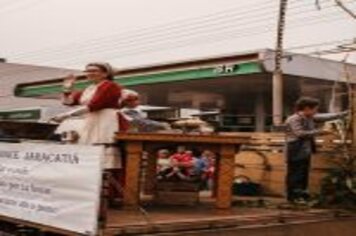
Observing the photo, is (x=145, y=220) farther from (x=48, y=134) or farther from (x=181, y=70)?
(x=181, y=70)

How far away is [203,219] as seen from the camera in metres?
6.62

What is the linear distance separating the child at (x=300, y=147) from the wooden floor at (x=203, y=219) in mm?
758

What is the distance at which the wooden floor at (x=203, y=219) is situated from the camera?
20.2 ft

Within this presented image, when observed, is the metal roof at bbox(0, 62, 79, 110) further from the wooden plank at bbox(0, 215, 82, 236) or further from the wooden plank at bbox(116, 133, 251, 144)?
the wooden plank at bbox(0, 215, 82, 236)

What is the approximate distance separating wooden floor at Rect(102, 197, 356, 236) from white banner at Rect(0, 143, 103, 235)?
0.92 feet

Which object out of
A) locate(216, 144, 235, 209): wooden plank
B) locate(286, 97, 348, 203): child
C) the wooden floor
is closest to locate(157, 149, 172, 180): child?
the wooden floor

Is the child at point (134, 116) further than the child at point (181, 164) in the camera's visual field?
No

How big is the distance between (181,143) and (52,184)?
1.52m

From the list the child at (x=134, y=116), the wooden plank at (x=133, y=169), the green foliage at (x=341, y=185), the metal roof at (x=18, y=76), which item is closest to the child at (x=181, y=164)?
the child at (x=134, y=116)

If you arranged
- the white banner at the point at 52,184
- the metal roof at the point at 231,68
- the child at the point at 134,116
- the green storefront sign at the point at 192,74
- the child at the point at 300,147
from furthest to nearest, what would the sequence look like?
the green storefront sign at the point at 192,74 → the metal roof at the point at 231,68 → the child at the point at 300,147 → the child at the point at 134,116 → the white banner at the point at 52,184

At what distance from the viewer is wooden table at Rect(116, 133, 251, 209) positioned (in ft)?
23.6

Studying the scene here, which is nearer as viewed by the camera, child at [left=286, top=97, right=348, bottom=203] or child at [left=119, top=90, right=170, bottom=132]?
child at [left=119, top=90, right=170, bottom=132]

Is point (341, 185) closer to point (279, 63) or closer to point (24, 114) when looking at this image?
point (279, 63)

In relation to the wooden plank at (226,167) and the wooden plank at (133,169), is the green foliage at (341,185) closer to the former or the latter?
the wooden plank at (226,167)
